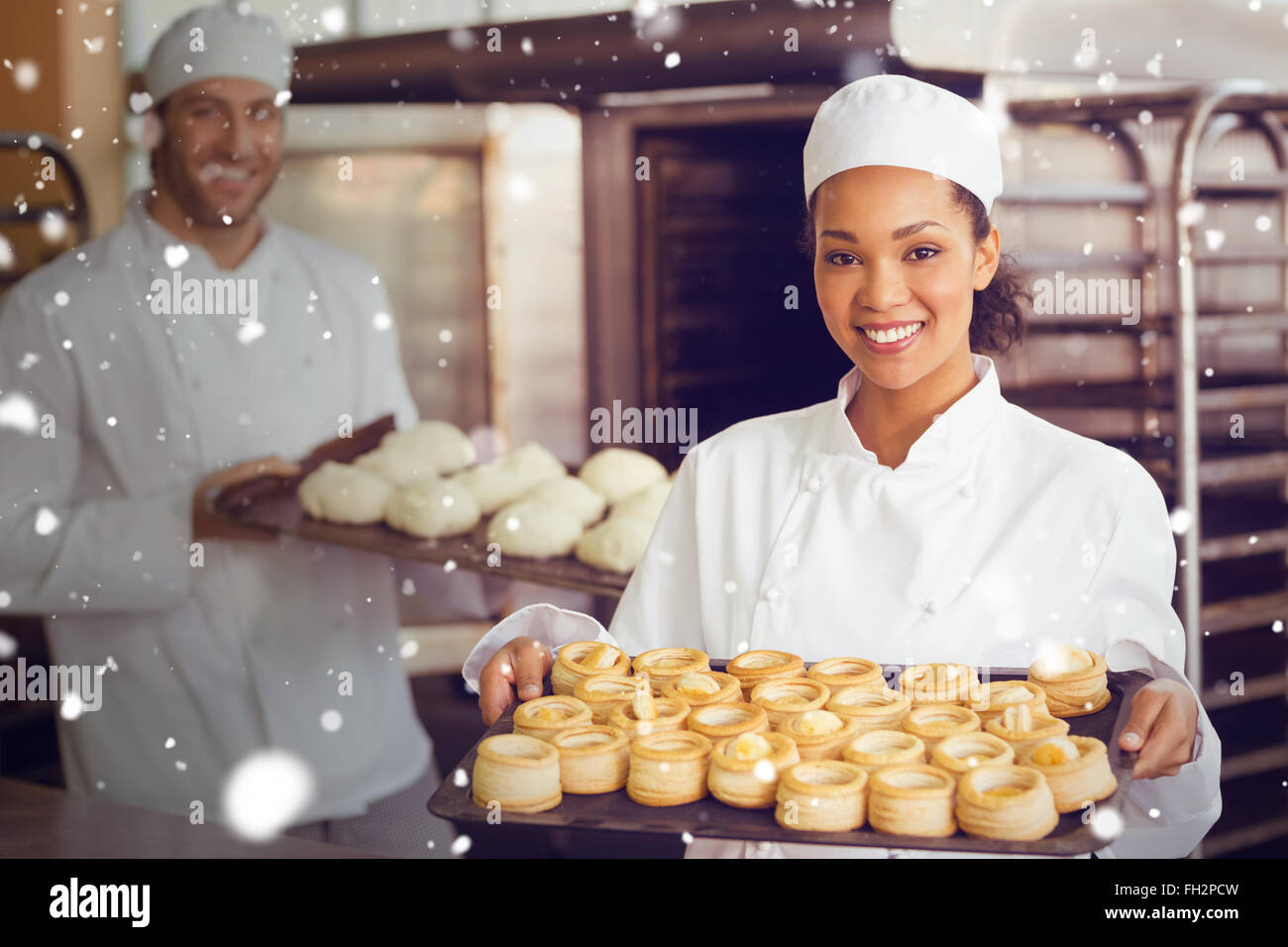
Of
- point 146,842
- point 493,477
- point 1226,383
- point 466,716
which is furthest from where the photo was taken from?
point 466,716

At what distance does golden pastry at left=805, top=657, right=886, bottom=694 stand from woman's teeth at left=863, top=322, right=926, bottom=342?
0.33 meters

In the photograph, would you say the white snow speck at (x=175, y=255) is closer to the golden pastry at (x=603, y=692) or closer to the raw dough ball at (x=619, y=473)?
the raw dough ball at (x=619, y=473)

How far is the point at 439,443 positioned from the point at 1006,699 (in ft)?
4.58

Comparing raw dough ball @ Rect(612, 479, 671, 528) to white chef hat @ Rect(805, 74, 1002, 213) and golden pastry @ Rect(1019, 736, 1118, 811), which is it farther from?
golden pastry @ Rect(1019, 736, 1118, 811)

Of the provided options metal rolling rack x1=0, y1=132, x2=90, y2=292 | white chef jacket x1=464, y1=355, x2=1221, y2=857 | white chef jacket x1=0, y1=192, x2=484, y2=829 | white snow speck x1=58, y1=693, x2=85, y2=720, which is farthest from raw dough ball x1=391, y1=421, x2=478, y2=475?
metal rolling rack x1=0, y1=132, x2=90, y2=292

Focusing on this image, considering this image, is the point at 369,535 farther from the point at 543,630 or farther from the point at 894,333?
the point at 894,333

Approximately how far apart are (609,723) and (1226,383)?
6.04 ft

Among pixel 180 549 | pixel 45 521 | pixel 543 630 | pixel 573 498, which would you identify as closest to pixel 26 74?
pixel 45 521

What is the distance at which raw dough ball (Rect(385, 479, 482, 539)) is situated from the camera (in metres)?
1.94

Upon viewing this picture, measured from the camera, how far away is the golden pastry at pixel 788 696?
3.54ft

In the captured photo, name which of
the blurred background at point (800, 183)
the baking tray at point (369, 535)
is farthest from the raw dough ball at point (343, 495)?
the blurred background at point (800, 183)
